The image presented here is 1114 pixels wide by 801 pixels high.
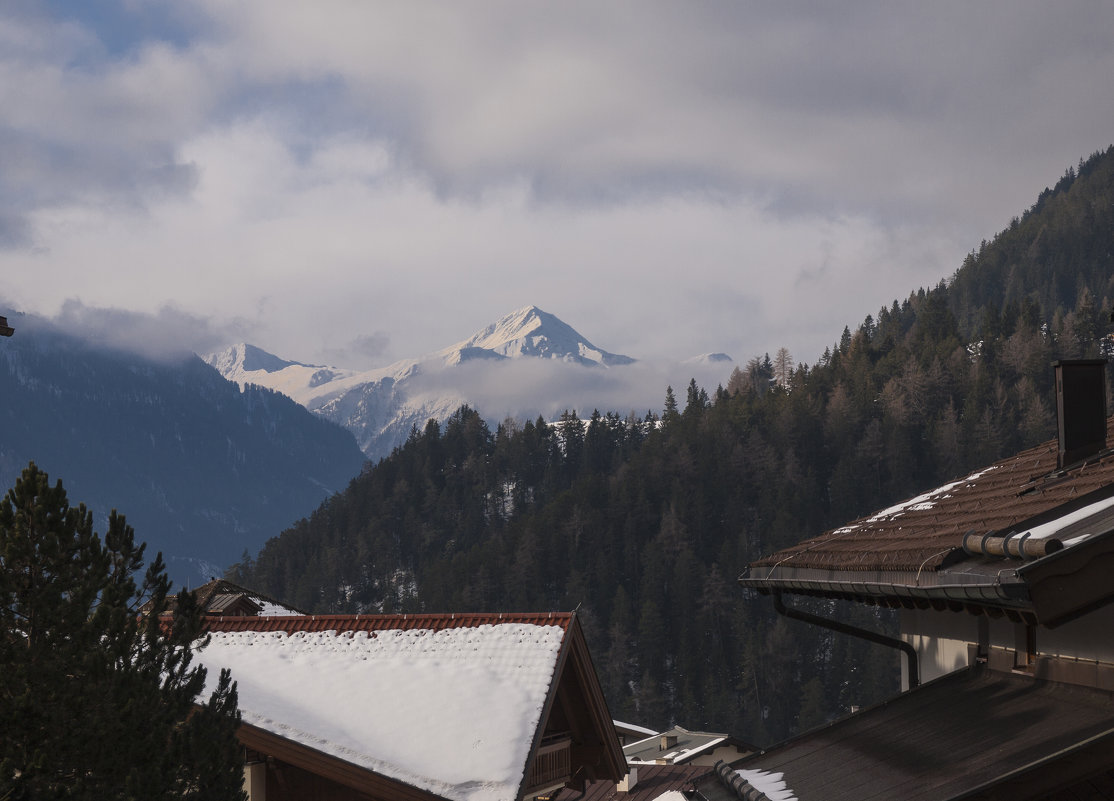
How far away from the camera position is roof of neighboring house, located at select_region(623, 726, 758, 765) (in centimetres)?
4860

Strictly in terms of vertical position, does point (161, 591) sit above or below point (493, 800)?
above

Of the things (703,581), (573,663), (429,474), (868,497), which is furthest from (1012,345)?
(573,663)

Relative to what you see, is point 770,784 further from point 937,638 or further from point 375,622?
point 375,622

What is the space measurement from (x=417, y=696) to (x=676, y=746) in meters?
44.8

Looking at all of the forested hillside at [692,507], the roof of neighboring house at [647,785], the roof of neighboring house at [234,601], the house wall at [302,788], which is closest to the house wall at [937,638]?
the house wall at [302,788]

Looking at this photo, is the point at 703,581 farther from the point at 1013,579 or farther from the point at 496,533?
the point at 1013,579

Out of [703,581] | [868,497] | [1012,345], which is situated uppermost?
[1012,345]

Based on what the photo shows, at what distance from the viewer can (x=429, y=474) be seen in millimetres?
190500

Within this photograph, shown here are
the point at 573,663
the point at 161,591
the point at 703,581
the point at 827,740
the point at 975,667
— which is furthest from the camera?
the point at 703,581

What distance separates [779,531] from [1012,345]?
1803 inches

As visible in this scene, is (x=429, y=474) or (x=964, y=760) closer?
(x=964, y=760)

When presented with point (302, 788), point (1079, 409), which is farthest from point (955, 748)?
point (302, 788)

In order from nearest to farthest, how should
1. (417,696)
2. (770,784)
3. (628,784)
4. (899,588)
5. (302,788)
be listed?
(899,588)
(770,784)
(302,788)
(417,696)
(628,784)

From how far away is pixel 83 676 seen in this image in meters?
7.95
